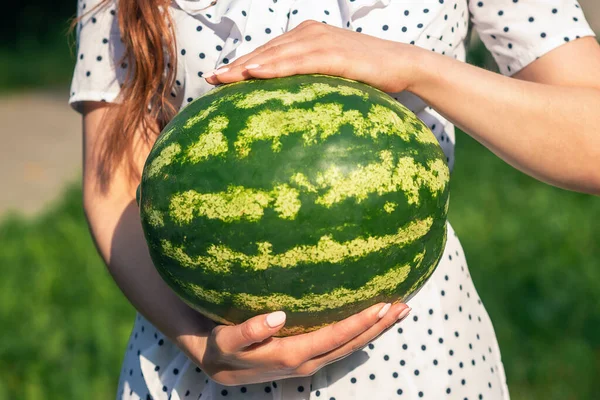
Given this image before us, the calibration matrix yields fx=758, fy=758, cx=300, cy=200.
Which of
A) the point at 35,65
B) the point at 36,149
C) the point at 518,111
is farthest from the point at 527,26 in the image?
the point at 35,65

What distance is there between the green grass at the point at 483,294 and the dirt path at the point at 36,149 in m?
0.93

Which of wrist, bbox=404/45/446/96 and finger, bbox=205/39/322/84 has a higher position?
finger, bbox=205/39/322/84

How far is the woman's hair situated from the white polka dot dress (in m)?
0.03

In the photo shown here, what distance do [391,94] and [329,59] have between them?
35cm

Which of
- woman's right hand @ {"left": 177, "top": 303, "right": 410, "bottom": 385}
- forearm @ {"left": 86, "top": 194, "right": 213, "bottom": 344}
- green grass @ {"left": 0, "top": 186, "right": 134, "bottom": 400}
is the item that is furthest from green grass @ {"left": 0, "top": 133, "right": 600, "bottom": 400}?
woman's right hand @ {"left": 177, "top": 303, "right": 410, "bottom": 385}

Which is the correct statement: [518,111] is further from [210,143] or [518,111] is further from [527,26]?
[210,143]

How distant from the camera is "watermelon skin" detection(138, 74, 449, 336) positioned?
1.48 metres

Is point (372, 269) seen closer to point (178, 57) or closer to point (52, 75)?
point (178, 57)

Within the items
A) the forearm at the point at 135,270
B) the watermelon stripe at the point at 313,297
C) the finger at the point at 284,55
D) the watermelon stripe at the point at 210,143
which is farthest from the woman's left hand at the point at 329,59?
the forearm at the point at 135,270

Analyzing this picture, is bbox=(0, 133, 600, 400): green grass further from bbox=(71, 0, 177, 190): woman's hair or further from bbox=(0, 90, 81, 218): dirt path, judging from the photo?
bbox=(71, 0, 177, 190): woman's hair

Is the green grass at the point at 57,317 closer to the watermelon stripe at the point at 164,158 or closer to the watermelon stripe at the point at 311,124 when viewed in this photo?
the watermelon stripe at the point at 164,158

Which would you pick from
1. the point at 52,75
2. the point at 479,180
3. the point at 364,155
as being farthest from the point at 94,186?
the point at 52,75

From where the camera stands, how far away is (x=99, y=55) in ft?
6.64

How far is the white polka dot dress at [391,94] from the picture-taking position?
6.08ft
